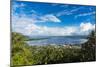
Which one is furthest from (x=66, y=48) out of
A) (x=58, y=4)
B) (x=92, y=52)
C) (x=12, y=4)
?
(x=12, y=4)

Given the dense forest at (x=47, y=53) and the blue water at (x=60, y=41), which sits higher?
the blue water at (x=60, y=41)

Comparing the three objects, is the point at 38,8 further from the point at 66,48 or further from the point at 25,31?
the point at 66,48

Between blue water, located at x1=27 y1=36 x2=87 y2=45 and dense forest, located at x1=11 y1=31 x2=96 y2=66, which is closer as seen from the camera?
dense forest, located at x1=11 y1=31 x2=96 y2=66

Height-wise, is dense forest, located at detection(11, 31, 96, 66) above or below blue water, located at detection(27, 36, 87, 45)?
below

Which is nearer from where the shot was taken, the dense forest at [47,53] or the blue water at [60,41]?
the dense forest at [47,53]

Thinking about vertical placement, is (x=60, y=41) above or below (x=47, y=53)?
above
